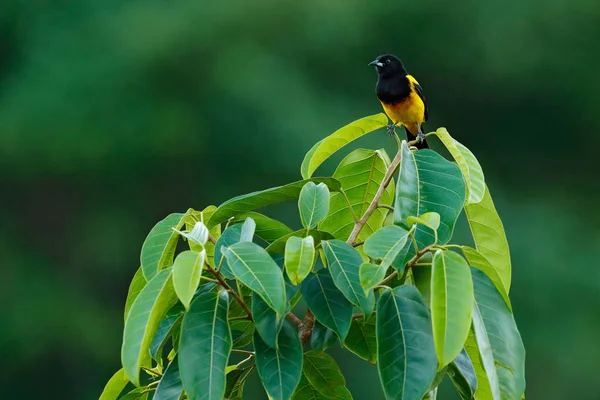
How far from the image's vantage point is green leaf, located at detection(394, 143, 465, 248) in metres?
0.94

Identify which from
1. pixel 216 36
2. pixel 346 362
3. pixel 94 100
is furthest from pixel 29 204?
pixel 346 362

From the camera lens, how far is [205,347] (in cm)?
85

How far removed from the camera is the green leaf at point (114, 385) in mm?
1103

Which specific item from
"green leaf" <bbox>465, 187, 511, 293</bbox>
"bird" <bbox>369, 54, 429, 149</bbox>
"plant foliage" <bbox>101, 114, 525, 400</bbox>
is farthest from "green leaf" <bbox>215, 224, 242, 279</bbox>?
"bird" <bbox>369, 54, 429, 149</bbox>

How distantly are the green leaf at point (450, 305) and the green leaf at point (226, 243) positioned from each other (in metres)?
0.22

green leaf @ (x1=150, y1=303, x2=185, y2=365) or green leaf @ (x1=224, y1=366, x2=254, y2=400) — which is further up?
green leaf @ (x1=150, y1=303, x2=185, y2=365)

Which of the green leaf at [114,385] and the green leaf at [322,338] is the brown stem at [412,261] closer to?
the green leaf at [322,338]

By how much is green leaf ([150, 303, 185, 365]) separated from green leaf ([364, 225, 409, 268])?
251 mm

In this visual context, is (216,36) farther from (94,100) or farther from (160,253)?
(160,253)

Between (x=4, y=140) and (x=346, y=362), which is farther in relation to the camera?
(x=4, y=140)

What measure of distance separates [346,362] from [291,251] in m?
4.79

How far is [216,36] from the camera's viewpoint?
6.68m

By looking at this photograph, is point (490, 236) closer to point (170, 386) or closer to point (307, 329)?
point (307, 329)

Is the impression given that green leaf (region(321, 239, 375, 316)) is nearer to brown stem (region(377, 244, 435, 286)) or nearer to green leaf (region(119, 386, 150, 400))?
brown stem (region(377, 244, 435, 286))
